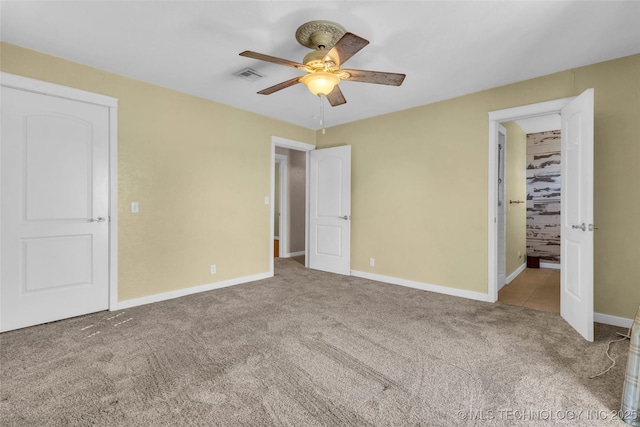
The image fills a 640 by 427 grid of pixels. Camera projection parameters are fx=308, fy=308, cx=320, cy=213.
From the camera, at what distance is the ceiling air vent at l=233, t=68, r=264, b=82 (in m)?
3.04

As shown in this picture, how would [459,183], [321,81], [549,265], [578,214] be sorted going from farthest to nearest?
[549,265] < [459,183] < [578,214] < [321,81]

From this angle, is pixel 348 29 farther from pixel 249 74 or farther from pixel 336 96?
pixel 249 74

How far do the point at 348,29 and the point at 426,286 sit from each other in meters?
3.16

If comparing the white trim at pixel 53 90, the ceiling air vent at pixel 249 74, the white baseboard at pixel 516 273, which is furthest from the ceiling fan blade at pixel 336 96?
the white baseboard at pixel 516 273

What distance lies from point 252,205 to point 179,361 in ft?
8.48

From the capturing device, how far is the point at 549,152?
19.0 ft

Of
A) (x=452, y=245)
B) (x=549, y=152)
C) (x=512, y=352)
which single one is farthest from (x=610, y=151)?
(x=549, y=152)

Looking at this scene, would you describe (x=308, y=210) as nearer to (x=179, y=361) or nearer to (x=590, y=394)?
(x=179, y=361)

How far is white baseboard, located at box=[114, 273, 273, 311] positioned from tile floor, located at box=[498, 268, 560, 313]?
325 cm

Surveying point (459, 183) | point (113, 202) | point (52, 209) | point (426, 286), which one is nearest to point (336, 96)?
point (459, 183)

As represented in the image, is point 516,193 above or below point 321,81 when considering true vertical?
below

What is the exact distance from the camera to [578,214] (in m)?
2.64

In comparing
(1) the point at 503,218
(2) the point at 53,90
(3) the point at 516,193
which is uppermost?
(2) the point at 53,90

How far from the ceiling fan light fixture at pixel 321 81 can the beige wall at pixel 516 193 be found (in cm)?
331
